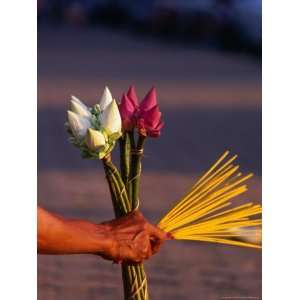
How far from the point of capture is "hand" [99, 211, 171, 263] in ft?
8.79

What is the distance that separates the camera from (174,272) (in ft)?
16.3

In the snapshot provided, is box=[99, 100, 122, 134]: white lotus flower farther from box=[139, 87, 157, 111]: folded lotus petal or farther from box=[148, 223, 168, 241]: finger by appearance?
box=[148, 223, 168, 241]: finger

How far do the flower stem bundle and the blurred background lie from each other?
0.44 ft

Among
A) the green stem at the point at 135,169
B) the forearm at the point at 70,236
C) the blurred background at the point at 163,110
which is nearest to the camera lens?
the forearm at the point at 70,236

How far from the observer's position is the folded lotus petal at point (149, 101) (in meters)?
2.68

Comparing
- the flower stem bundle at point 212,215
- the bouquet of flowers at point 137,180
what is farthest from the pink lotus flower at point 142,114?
the flower stem bundle at point 212,215

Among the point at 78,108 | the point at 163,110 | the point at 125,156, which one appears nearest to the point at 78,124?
the point at 78,108

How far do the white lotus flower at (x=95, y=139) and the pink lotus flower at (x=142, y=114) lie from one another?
0.23 feet

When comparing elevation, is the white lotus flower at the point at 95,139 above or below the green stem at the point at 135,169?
above

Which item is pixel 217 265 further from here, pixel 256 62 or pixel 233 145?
pixel 256 62

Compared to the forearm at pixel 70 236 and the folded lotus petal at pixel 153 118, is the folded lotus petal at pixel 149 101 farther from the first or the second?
the forearm at pixel 70 236

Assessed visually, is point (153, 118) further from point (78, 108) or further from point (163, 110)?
point (163, 110)
